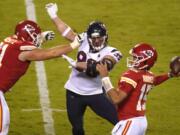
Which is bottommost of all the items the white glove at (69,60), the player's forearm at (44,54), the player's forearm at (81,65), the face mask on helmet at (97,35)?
the player's forearm at (81,65)

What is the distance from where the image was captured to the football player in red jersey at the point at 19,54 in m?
9.01

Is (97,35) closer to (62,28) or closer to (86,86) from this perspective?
(86,86)

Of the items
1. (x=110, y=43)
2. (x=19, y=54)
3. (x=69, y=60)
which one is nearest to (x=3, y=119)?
(x=19, y=54)

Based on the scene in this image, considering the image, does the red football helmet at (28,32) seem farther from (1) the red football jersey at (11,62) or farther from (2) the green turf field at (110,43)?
(2) the green turf field at (110,43)

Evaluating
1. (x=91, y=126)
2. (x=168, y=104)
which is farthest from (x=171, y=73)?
(x=168, y=104)

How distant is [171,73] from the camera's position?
8.73 m

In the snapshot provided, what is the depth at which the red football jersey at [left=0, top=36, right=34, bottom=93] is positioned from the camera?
9133mm

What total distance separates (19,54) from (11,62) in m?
0.16

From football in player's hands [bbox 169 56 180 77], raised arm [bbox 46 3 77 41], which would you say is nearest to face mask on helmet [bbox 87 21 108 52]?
raised arm [bbox 46 3 77 41]

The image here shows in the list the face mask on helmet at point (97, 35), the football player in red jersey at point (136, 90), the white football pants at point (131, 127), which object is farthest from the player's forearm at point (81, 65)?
the white football pants at point (131, 127)

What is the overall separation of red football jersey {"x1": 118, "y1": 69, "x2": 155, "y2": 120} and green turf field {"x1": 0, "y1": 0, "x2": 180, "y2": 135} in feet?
9.07

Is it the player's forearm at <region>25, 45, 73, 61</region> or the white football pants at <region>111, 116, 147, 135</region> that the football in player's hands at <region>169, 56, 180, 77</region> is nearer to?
the white football pants at <region>111, 116, 147, 135</region>

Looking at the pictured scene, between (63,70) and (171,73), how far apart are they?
5477 mm

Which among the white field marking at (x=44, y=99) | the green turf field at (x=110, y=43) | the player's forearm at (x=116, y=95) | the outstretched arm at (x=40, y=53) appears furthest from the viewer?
the green turf field at (x=110, y=43)
